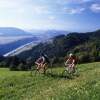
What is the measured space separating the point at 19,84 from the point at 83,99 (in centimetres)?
1914

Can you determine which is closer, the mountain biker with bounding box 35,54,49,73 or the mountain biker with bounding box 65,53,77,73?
the mountain biker with bounding box 65,53,77,73

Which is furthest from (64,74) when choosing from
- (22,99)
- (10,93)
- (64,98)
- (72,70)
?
(64,98)

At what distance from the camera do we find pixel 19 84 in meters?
32.2

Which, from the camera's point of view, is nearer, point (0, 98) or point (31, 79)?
point (0, 98)

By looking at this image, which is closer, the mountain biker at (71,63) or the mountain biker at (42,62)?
the mountain biker at (71,63)

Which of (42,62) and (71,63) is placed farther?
(42,62)

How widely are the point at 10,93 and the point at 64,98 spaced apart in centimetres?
1266

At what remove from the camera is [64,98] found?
48.6 ft

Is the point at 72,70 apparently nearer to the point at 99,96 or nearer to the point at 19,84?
the point at 19,84

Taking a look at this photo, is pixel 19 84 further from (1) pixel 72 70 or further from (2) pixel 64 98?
(2) pixel 64 98

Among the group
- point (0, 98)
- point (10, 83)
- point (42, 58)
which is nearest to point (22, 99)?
point (0, 98)

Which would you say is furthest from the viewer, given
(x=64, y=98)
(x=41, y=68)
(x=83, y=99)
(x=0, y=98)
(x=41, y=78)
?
(x=41, y=68)

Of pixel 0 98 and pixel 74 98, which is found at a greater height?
pixel 74 98

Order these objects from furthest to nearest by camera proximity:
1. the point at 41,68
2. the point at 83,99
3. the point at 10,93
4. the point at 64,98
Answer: the point at 41,68 < the point at 10,93 < the point at 64,98 < the point at 83,99
